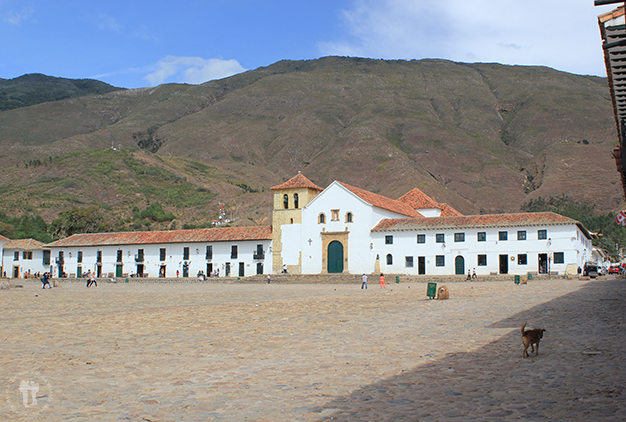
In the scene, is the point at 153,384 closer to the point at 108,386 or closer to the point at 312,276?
the point at 108,386

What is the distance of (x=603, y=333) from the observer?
10664mm

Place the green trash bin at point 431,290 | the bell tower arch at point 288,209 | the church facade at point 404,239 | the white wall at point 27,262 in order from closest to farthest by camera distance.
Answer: the green trash bin at point 431,290
the church facade at point 404,239
the bell tower arch at point 288,209
the white wall at point 27,262

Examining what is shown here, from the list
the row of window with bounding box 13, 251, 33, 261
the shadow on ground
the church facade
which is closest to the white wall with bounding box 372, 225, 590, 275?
the church facade

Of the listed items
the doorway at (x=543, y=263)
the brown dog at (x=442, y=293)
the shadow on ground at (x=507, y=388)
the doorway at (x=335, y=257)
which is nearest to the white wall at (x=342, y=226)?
the doorway at (x=335, y=257)

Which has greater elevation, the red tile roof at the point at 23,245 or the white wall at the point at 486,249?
the red tile roof at the point at 23,245

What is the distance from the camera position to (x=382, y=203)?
51.1 meters

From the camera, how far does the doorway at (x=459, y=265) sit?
44.6 metres

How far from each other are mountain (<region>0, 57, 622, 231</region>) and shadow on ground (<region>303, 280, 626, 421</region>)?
75568mm

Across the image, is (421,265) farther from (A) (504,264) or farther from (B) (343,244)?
(B) (343,244)

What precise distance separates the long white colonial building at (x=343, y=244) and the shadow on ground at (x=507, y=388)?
111ft

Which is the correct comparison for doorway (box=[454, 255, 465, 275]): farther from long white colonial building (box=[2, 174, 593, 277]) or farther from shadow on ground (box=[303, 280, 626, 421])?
shadow on ground (box=[303, 280, 626, 421])

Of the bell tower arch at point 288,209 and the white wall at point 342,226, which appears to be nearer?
the white wall at point 342,226

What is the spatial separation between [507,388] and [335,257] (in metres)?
43.0

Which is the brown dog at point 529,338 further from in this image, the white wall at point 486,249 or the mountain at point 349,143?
the mountain at point 349,143
